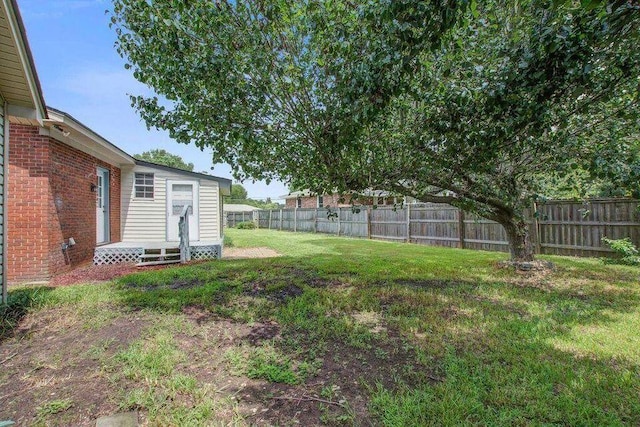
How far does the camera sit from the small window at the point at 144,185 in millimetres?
10812

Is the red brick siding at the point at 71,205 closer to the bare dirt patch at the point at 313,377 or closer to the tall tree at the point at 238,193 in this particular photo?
the bare dirt patch at the point at 313,377

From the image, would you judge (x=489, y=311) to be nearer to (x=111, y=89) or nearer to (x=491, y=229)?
(x=491, y=229)

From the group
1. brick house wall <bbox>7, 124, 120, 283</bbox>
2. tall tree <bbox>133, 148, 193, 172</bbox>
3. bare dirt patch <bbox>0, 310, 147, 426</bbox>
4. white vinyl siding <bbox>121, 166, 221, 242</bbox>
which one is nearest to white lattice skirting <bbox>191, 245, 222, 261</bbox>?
white vinyl siding <bbox>121, 166, 221, 242</bbox>

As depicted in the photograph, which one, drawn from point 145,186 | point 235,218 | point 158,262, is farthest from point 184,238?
point 235,218

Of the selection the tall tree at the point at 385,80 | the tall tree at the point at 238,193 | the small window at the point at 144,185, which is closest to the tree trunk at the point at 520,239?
the tall tree at the point at 385,80

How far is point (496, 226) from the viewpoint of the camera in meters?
11.4

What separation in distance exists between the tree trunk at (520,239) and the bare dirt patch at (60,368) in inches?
296

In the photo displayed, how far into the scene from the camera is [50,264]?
6.65 meters

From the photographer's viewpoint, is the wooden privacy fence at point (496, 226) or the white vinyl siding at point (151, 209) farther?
the white vinyl siding at point (151, 209)

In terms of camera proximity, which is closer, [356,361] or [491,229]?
[356,361]

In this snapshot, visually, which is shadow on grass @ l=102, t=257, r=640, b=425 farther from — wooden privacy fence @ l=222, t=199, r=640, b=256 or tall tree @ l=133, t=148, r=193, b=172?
tall tree @ l=133, t=148, r=193, b=172

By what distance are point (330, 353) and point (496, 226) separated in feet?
32.8

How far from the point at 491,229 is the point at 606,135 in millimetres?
6265

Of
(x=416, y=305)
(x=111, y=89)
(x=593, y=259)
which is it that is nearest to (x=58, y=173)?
(x=111, y=89)
